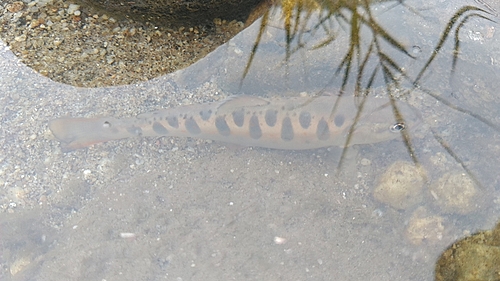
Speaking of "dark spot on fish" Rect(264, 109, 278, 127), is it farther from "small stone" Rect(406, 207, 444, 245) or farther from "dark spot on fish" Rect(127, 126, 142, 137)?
"small stone" Rect(406, 207, 444, 245)

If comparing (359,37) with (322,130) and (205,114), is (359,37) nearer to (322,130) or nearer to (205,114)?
(322,130)

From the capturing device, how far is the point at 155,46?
5.15m

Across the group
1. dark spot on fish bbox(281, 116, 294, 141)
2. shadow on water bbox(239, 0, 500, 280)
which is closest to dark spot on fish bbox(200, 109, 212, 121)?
shadow on water bbox(239, 0, 500, 280)

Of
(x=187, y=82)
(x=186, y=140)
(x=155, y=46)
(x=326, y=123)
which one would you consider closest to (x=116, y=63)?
(x=155, y=46)

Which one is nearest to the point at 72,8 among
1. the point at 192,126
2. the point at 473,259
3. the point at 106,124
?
the point at 106,124

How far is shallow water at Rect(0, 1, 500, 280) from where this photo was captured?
3912 mm

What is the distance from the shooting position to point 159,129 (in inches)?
183

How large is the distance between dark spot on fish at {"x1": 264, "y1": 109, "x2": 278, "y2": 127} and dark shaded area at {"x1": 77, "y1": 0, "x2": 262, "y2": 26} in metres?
1.48

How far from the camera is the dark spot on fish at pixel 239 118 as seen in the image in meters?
4.50

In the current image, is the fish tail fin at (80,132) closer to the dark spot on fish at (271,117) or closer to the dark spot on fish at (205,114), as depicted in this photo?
the dark spot on fish at (205,114)

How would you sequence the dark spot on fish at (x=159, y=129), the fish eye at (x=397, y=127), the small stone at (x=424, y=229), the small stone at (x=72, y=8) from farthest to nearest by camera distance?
the small stone at (x=72, y=8), the dark spot on fish at (x=159, y=129), the fish eye at (x=397, y=127), the small stone at (x=424, y=229)

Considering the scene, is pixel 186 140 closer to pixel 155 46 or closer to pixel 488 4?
pixel 155 46

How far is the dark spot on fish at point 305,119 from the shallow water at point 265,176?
13.5 inches

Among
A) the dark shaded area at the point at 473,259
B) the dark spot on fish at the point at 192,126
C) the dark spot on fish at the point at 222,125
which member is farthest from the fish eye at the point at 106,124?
the dark shaded area at the point at 473,259
